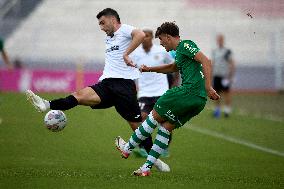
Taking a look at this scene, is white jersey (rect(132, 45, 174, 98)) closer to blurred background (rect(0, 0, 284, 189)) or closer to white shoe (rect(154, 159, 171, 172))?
blurred background (rect(0, 0, 284, 189))

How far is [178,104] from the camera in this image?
10305 mm

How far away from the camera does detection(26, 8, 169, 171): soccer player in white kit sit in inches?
448

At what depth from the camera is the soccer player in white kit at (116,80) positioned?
1139 cm

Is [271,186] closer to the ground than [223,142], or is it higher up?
higher up

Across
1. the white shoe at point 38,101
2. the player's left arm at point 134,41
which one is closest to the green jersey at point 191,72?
the player's left arm at point 134,41

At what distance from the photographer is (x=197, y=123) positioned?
2100 centimetres

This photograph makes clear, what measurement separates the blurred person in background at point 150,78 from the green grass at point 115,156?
104 cm

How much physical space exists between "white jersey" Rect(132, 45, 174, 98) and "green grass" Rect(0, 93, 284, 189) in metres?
1.18

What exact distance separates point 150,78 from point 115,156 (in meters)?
1.95

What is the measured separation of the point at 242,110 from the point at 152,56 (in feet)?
37.8

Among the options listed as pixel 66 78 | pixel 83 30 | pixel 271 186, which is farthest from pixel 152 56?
pixel 83 30

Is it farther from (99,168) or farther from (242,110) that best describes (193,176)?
(242,110)

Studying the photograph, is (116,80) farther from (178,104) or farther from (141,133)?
(178,104)

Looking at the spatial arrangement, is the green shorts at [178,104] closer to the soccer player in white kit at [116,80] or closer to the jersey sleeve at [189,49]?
the jersey sleeve at [189,49]
